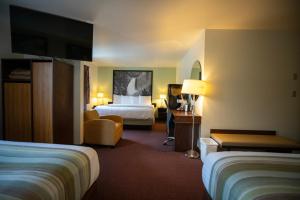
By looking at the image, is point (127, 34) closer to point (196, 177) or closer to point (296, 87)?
point (196, 177)

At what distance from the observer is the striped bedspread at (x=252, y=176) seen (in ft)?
3.51

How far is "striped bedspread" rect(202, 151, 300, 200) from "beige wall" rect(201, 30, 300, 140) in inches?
73.6

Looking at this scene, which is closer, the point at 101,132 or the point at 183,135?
the point at 183,135

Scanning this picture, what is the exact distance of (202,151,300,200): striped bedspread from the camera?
1.07m

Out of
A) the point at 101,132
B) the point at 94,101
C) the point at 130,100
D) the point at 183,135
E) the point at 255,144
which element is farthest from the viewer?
the point at 130,100

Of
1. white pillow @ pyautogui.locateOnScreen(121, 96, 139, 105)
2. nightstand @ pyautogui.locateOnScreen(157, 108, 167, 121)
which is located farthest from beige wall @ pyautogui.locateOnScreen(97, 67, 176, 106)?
white pillow @ pyautogui.locateOnScreen(121, 96, 139, 105)

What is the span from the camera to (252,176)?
1.25 metres

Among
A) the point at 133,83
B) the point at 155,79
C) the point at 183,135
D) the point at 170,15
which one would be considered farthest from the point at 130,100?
the point at 170,15

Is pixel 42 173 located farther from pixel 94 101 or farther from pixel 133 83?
pixel 133 83

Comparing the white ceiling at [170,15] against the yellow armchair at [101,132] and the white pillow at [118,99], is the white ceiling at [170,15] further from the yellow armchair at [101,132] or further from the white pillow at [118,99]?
the white pillow at [118,99]

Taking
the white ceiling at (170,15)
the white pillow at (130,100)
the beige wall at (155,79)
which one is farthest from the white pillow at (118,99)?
the white ceiling at (170,15)

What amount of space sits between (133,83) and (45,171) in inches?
260

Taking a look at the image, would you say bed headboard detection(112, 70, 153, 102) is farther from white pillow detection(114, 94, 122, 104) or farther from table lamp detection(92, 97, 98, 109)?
table lamp detection(92, 97, 98, 109)

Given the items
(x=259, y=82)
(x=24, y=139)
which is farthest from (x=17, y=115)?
(x=259, y=82)
